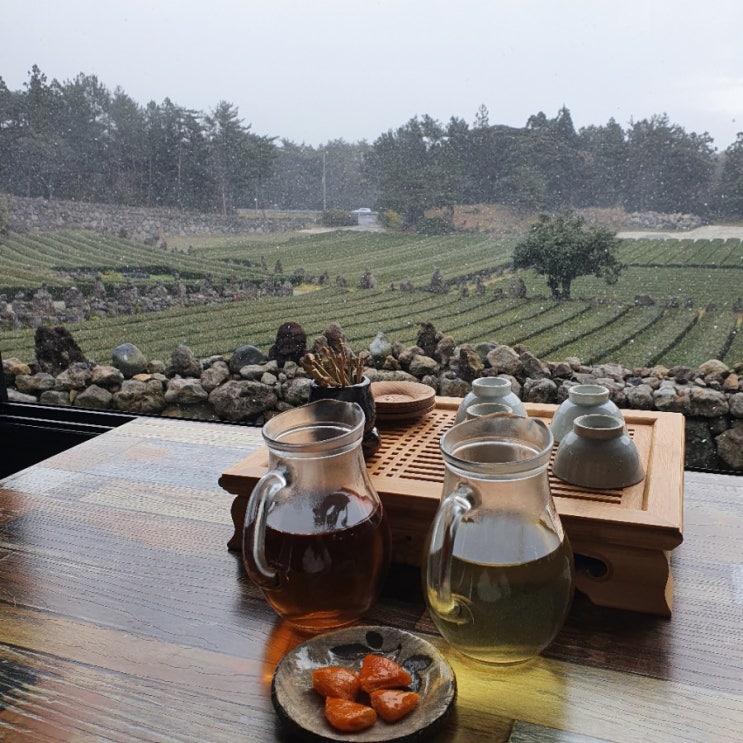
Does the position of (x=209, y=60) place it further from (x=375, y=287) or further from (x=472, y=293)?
(x=472, y=293)

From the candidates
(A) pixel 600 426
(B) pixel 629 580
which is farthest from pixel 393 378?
(B) pixel 629 580

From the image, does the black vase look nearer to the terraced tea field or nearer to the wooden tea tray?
the wooden tea tray

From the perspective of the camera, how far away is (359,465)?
2.66 ft

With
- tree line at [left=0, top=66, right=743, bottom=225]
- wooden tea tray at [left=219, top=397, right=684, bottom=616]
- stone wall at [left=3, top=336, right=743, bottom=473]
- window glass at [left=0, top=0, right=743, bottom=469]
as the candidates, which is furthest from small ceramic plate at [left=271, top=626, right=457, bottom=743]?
tree line at [left=0, top=66, right=743, bottom=225]

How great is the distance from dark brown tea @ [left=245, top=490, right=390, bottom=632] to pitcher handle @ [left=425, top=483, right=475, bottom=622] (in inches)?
3.9

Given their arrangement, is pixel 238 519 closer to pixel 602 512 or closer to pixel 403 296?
pixel 602 512

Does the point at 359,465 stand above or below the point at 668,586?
above

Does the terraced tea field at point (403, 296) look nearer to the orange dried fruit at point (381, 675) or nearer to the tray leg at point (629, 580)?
the tray leg at point (629, 580)

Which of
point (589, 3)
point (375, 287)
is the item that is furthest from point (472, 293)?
point (589, 3)

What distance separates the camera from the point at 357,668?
722 millimetres

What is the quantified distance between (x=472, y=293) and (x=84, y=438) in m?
1.40

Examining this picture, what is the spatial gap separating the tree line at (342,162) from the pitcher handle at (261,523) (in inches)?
69.1

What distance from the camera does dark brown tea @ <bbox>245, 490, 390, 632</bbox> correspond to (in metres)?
0.74

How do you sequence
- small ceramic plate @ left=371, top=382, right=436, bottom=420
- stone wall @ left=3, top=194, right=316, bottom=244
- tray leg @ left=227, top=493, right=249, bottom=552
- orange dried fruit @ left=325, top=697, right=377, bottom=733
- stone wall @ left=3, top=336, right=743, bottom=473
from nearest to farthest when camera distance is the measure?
1. orange dried fruit @ left=325, top=697, right=377, bottom=733
2. tray leg @ left=227, top=493, right=249, bottom=552
3. small ceramic plate @ left=371, top=382, right=436, bottom=420
4. stone wall @ left=3, top=336, right=743, bottom=473
5. stone wall @ left=3, top=194, right=316, bottom=244
